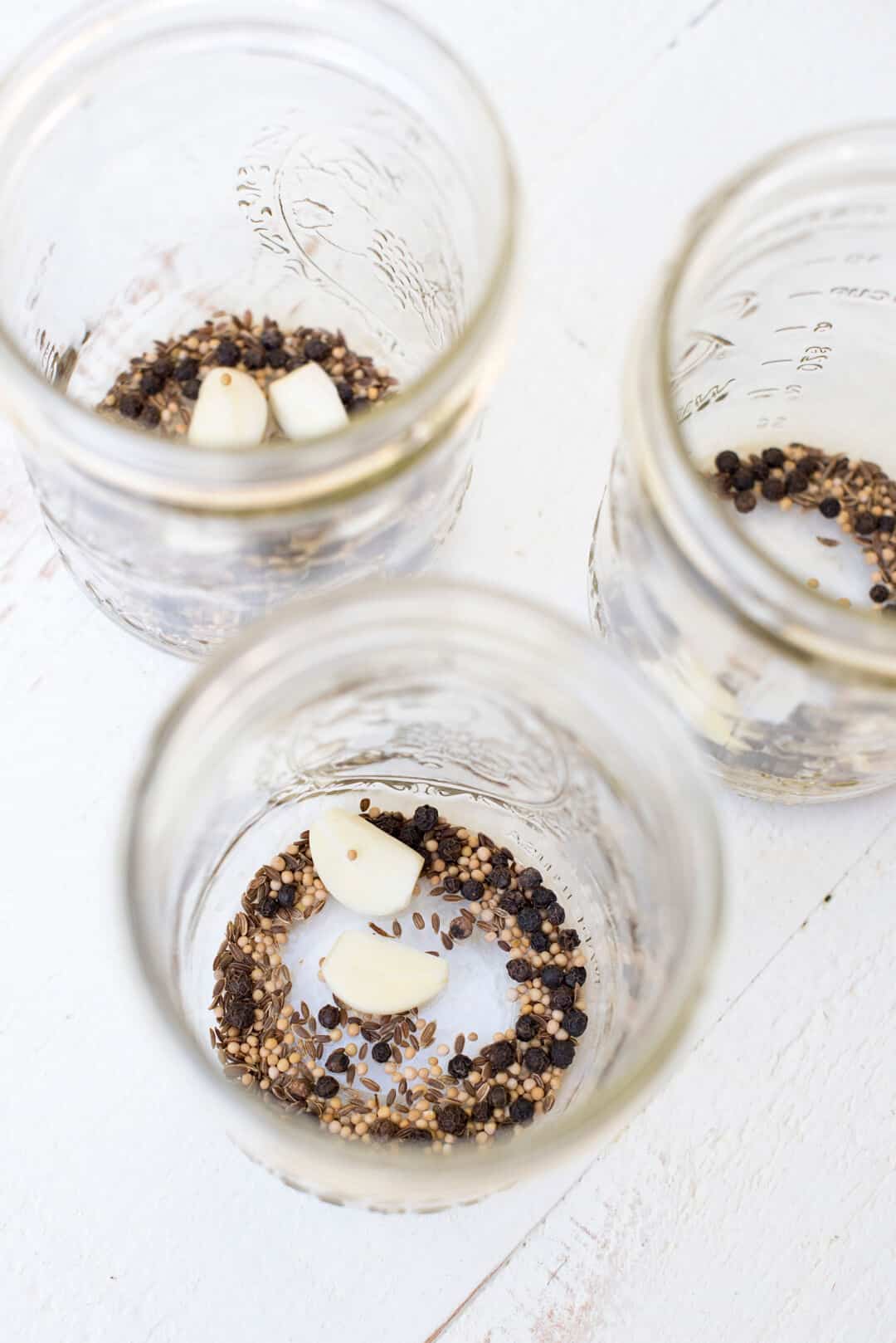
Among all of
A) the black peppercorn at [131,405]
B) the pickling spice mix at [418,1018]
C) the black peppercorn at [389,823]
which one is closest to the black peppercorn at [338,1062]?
the pickling spice mix at [418,1018]

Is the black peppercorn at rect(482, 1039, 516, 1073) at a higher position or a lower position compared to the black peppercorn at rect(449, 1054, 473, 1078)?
higher

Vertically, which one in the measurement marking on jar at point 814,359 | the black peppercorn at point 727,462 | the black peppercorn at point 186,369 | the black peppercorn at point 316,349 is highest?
the measurement marking on jar at point 814,359

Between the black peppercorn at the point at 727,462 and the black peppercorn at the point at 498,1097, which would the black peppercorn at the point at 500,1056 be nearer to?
the black peppercorn at the point at 498,1097

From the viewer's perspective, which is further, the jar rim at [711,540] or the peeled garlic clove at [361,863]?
the peeled garlic clove at [361,863]

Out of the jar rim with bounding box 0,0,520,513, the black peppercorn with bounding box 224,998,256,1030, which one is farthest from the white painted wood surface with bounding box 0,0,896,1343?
the jar rim with bounding box 0,0,520,513

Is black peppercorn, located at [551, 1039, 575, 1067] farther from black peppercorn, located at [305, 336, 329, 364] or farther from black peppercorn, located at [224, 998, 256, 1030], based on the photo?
black peppercorn, located at [305, 336, 329, 364]

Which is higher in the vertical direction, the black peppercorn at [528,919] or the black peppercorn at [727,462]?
the black peppercorn at [727,462]
